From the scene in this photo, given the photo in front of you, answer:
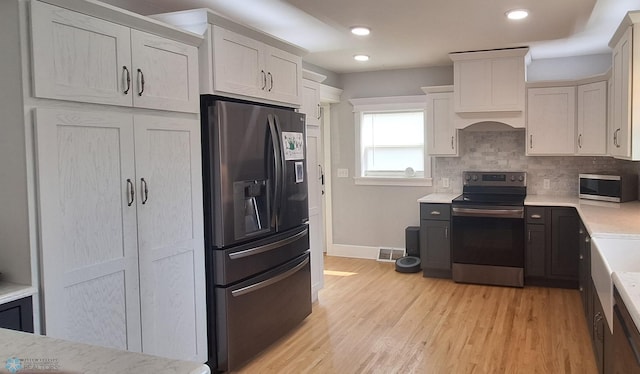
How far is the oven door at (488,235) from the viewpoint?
15.6 feet

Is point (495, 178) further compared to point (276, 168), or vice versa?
point (495, 178)

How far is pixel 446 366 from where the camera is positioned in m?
3.14

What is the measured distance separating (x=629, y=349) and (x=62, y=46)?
2397mm

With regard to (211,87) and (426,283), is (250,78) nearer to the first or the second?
(211,87)

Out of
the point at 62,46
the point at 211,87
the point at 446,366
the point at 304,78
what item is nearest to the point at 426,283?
the point at 446,366

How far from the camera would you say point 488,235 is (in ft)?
15.9

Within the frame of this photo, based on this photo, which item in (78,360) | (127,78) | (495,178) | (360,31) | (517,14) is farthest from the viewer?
(495,178)

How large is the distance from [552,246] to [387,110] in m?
2.35

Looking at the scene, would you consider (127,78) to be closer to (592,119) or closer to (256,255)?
(256,255)

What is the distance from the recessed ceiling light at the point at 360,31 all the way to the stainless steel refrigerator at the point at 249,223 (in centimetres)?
81

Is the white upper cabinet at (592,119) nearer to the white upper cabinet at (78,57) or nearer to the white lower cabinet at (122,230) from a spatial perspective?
the white lower cabinet at (122,230)

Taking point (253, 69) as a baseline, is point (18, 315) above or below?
below

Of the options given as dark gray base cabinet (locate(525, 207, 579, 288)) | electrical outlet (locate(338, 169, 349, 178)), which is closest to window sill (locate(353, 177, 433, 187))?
electrical outlet (locate(338, 169, 349, 178))

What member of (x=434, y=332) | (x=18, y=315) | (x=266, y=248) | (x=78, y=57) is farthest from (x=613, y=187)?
(x=18, y=315)
